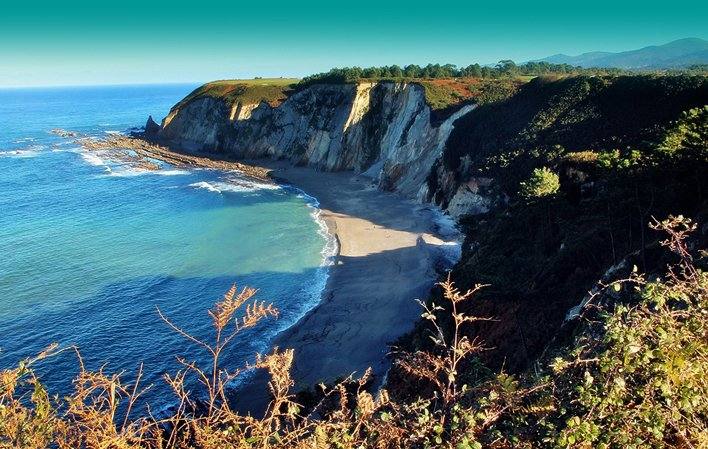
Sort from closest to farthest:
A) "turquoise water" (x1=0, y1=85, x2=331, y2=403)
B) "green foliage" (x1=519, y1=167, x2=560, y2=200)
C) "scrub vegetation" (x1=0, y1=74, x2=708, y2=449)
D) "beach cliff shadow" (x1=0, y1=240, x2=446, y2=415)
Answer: "scrub vegetation" (x1=0, y1=74, x2=708, y2=449), "beach cliff shadow" (x1=0, y1=240, x2=446, y2=415), "turquoise water" (x1=0, y1=85, x2=331, y2=403), "green foliage" (x1=519, y1=167, x2=560, y2=200)

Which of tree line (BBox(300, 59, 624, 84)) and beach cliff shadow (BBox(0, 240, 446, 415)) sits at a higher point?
tree line (BBox(300, 59, 624, 84))

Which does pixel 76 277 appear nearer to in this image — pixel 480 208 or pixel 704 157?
pixel 480 208

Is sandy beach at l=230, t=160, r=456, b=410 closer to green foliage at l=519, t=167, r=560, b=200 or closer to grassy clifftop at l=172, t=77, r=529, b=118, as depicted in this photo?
green foliage at l=519, t=167, r=560, b=200

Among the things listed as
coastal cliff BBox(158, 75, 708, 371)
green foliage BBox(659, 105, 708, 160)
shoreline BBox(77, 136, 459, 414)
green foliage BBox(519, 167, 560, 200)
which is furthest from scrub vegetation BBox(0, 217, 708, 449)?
green foliage BBox(519, 167, 560, 200)

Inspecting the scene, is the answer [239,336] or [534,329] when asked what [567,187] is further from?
[239,336]

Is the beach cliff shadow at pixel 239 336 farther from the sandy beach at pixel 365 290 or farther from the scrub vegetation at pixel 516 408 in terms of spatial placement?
the scrub vegetation at pixel 516 408
